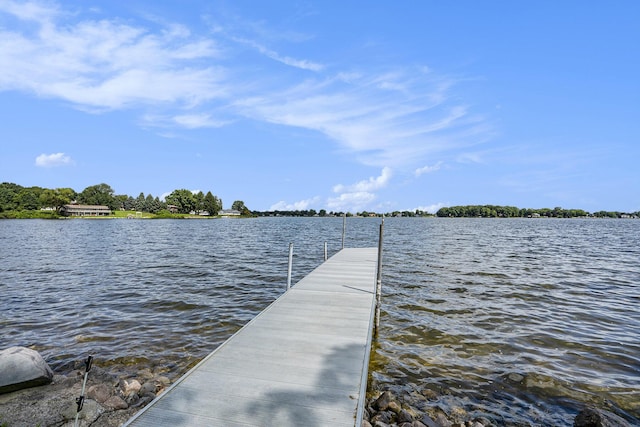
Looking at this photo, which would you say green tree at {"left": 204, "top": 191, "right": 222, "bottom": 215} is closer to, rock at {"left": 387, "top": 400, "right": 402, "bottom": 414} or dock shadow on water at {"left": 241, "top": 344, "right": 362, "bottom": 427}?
rock at {"left": 387, "top": 400, "right": 402, "bottom": 414}

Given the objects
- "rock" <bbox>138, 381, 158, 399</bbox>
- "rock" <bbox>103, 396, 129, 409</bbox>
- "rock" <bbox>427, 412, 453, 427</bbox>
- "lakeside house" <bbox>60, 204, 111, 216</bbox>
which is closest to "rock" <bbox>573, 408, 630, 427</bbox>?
"rock" <bbox>427, 412, 453, 427</bbox>

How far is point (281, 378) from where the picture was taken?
5418mm

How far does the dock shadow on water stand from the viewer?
4316 mm

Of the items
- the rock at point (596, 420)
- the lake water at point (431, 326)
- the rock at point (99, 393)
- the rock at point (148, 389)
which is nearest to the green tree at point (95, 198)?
the lake water at point (431, 326)

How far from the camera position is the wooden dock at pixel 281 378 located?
4.39 metres

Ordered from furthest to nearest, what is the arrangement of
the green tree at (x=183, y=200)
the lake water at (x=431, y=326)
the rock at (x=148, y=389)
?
the green tree at (x=183, y=200)
the lake water at (x=431, y=326)
the rock at (x=148, y=389)

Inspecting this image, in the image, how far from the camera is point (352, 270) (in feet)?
53.3

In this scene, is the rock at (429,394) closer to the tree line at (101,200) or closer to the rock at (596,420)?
the rock at (596,420)

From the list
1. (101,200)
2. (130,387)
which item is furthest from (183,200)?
Answer: (130,387)

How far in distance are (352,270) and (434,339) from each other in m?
6.48

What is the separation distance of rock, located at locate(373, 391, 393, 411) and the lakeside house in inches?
→ 6288

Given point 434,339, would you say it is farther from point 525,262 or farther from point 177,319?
point 525,262

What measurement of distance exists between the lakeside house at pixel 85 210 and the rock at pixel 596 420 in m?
162

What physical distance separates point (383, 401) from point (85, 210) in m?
167
